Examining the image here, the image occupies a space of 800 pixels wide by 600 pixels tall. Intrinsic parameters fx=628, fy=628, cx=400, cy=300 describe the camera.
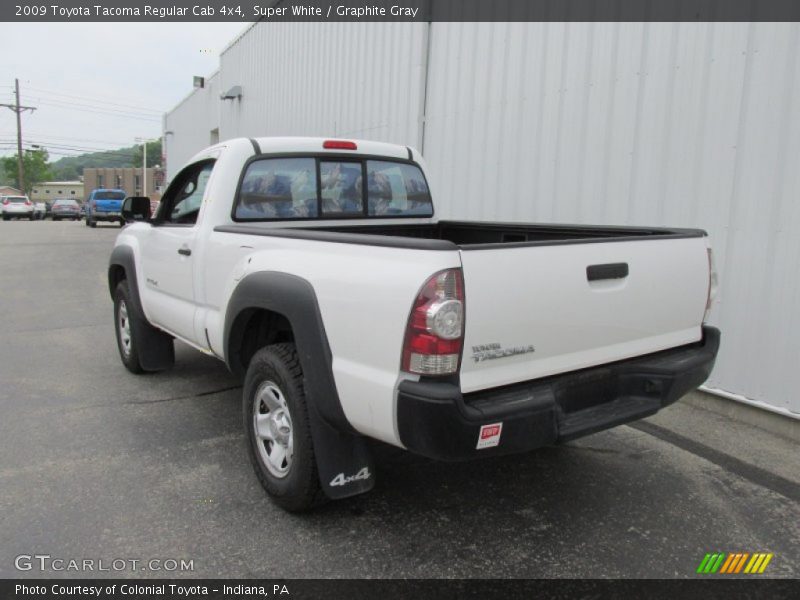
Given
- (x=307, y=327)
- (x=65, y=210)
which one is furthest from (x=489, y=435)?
(x=65, y=210)

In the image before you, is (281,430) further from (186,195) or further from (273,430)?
(186,195)

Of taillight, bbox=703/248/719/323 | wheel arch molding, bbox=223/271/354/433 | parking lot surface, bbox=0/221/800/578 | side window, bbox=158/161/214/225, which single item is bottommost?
parking lot surface, bbox=0/221/800/578

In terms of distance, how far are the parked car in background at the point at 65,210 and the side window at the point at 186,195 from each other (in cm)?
4256

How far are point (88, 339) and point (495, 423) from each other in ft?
19.3

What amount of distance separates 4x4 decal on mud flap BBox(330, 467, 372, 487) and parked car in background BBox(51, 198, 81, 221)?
45222mm

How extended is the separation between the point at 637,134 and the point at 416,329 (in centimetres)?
377

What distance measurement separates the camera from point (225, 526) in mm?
3006

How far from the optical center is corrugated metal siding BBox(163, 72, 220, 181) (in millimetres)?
20578

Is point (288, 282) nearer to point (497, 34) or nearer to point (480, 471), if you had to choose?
point (480, 471)

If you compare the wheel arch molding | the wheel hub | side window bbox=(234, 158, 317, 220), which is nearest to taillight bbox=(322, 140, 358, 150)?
side window bbox=(234, 158, 317, 220)

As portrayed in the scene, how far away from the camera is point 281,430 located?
3.12m

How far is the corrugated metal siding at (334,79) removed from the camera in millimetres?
8336

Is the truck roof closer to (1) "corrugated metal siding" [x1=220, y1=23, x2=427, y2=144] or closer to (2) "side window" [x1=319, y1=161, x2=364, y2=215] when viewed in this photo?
(2) "side window" [x1=319, y1=161, x2=364, y2=215]

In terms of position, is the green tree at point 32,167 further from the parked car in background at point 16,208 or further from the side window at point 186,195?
the side window at point 186,195
